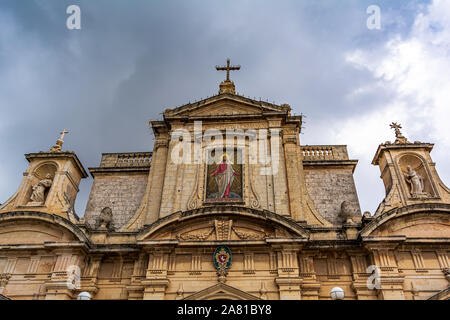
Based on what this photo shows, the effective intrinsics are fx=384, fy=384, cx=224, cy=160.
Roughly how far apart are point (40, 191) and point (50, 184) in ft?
1.73

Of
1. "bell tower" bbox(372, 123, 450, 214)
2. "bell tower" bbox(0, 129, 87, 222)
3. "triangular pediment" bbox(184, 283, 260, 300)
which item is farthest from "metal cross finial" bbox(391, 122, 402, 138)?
"bell tower" bbox(0, 129, 87, 222)

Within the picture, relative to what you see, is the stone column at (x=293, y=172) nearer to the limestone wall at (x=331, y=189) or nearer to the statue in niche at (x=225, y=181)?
the limestone wall at (x=331, y=189)

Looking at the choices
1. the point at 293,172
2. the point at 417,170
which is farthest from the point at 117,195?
the point at 417,170

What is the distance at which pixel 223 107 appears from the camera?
1827cm

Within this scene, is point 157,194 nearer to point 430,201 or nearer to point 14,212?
point 14,212

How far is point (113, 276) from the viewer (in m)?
14.0

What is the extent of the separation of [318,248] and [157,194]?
6842mm

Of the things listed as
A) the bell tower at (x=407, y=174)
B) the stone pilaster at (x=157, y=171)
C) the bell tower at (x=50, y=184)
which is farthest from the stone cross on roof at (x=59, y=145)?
the bell tower at (x=407, y=174)

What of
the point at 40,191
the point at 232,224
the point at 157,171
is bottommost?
the point at 232,224

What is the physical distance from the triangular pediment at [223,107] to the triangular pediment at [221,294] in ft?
26.4

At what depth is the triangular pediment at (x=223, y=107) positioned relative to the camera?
1786 centimetres

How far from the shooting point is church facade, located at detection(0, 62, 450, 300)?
13.2 meters

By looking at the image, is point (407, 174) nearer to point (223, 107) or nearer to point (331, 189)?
point (331, 189)
